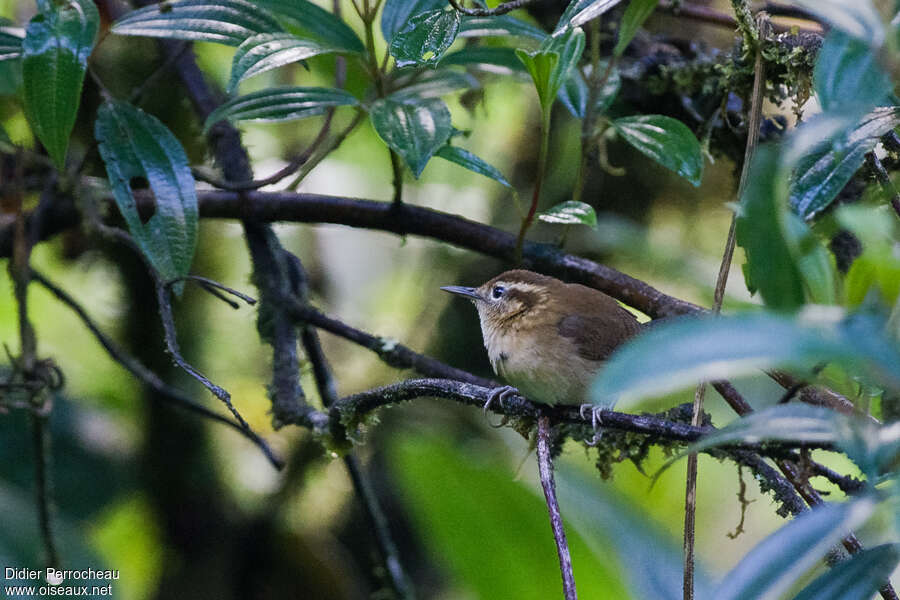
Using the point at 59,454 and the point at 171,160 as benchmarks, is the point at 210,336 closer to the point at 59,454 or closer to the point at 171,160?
the point at 59,454

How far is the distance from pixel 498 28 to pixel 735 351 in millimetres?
1595

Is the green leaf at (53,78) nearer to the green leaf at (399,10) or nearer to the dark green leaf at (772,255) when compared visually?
the green leaf at (399,10)

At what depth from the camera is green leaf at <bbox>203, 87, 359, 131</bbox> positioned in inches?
Result: 81.5

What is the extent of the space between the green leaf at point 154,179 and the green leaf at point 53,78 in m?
0.21

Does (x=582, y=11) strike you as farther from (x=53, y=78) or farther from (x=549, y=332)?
(x=53, y=78)

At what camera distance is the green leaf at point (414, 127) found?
181cm

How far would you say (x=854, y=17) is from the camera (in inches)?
34.7

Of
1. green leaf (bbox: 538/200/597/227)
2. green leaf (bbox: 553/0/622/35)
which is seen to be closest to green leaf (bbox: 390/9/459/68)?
green leaf (bbox: 553/0/622/35)

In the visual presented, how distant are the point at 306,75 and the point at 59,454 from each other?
6.61 ft

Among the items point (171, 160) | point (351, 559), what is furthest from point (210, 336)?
point (171, 160)

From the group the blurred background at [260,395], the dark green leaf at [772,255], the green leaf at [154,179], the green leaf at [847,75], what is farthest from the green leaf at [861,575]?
the blurred background at [260,395]

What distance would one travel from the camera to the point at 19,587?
2.44 meters

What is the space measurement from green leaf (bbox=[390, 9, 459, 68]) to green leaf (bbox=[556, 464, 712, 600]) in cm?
108

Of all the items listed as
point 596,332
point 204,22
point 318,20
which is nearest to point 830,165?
point 596,332
